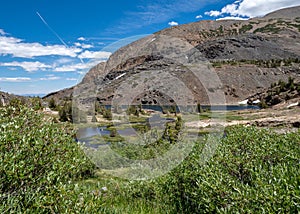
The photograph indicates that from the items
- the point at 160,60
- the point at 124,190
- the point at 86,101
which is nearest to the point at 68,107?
the point at 86,101

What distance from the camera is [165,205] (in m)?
9.48

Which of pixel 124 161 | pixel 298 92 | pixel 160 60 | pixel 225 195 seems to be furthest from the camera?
pixel 160 60

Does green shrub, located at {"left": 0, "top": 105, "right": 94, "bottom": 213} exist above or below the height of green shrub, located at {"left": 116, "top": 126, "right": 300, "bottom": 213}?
above

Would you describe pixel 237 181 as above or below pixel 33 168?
below

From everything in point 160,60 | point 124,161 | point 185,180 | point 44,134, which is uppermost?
point 160,60

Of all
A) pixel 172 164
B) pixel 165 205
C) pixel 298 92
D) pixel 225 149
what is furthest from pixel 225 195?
pixel 298 92

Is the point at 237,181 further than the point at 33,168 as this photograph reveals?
Yes

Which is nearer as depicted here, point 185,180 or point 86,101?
point 185,180

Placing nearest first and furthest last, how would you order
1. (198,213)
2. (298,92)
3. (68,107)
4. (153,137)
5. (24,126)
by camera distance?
(24,126)
(198,213)
(153,137)
(68,107)
(298,92)

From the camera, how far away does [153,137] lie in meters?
24.6

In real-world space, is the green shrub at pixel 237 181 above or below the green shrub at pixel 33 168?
below

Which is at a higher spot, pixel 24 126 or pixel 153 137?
pixel 24 126

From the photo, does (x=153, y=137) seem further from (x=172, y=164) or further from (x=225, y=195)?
(x=225, y=195)

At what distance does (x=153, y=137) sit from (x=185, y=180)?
15.1m
